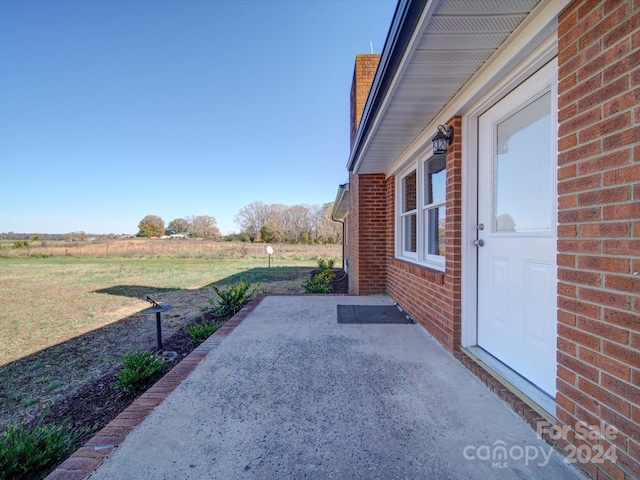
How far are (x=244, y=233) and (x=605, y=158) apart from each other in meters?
37.8

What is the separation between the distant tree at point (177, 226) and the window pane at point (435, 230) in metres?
51.8

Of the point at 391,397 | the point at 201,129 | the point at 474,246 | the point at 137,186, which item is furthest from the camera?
the point at 137,186

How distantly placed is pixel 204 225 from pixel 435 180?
4867 centimetres

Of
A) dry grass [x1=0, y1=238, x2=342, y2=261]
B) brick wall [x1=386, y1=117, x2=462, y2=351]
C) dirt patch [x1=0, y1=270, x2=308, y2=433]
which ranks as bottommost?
dirt patch [x1=0, y1=270, x2=308, y2=433]

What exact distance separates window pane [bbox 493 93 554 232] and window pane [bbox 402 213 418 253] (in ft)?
6.43

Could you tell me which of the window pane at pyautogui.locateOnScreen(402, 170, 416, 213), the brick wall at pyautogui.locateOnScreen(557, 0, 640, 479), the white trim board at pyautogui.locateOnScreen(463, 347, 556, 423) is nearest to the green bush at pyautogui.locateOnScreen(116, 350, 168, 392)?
the white trim board at pyautogui.locateOnScreen(463, 347, 556, 423)

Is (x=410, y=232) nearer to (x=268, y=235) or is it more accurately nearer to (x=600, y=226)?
→ (x=600, y=226)

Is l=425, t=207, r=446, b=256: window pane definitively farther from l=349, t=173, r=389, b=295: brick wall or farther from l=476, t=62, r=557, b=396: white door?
l=349, t=173, r=389, b=295: brick wall

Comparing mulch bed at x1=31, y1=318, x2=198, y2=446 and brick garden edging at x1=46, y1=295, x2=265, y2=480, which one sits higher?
brick garden edging at x1=46, y1=295, x2=265, y2=480

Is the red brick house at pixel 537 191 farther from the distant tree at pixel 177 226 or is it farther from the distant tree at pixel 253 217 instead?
the distant tree at pixel 177 226

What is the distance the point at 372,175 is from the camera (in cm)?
554

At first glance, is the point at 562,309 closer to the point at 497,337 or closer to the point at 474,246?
the point at 497,337

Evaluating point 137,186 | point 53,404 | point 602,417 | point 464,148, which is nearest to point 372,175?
point 464,148

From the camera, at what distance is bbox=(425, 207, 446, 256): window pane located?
131 inches
